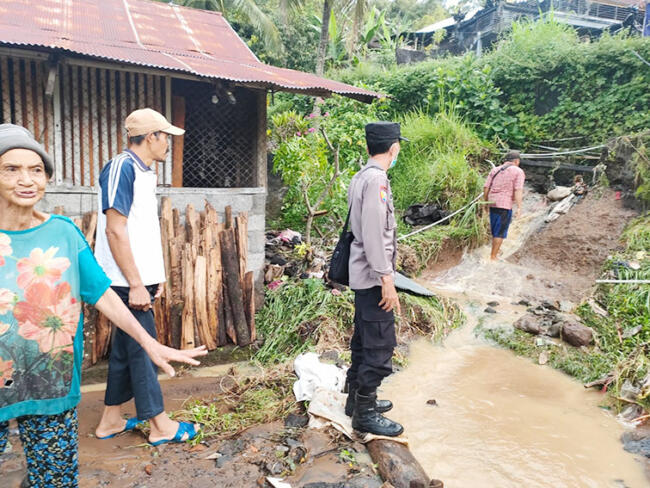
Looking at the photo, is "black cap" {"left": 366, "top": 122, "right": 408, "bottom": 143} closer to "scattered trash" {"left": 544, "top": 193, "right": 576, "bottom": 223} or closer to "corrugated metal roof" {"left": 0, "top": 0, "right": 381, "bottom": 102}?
"corrugated metal roof" {"left": 0, "top": 0, "right": 381, "bottom": 102}

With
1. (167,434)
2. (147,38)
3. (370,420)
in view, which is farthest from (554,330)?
(147,38)

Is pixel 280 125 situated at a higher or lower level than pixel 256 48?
lower

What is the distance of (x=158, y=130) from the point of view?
3104 millimetres

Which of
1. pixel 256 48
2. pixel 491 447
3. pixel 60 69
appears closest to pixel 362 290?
pixel 491 447

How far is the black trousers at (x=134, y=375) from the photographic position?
9.96 ft

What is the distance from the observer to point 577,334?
5234 millimetres

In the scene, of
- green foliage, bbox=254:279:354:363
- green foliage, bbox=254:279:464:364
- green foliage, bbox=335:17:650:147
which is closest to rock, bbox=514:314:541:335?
green foliage, bbox=254:279:464:364

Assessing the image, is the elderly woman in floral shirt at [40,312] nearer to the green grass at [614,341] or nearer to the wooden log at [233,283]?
the wooden log at [233,283]

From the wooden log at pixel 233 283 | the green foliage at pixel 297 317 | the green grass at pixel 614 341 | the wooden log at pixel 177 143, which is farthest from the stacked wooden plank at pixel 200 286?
the green grass at pixel 614 341

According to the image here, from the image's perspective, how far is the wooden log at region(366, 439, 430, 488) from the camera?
279 centimetres

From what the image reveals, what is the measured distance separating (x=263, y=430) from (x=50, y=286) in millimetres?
1984

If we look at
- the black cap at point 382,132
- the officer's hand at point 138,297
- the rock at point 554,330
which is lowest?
the rock at point 554,330

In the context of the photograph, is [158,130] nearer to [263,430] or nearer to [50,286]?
[50,286]

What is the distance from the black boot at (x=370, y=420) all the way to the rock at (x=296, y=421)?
410 millimetres
